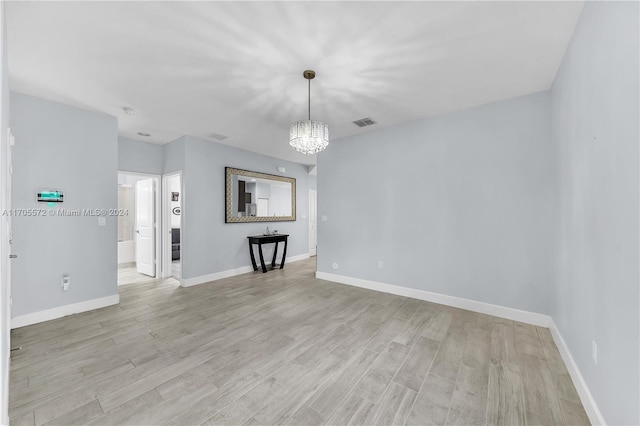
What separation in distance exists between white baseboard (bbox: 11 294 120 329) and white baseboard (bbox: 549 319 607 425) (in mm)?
5007

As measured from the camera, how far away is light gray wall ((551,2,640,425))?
1257mm

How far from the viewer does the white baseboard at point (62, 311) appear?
3045 mm

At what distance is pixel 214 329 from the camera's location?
2926 millimetres

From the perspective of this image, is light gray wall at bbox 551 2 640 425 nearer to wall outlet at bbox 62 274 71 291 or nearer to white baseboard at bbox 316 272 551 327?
white baseboard at bbox 316 272 551 327

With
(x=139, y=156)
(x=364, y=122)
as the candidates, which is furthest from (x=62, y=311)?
(x=364, y=122)

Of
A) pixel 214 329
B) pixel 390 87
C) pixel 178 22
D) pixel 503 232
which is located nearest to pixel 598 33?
pixel 390 87

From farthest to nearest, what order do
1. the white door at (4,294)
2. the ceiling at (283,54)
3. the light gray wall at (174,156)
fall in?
the light gray wall at (174,156) < the ceiling at (283,54) < the white door at (4,294)

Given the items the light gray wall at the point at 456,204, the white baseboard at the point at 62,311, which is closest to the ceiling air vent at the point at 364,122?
the light gray wall at the point at 456,204

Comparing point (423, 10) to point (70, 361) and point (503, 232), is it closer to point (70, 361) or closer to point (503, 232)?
point (503, 232)

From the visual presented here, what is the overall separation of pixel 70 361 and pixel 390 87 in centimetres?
403

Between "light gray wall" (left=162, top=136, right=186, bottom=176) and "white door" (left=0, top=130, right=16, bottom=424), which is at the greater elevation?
"light gray wall" (left=162, top=136, right=186, bottom=176)

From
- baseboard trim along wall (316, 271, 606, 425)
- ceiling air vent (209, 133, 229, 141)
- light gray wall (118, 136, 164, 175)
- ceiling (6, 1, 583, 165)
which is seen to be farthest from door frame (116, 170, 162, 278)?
baseboard trim along wall (316, 271, 606, 425)

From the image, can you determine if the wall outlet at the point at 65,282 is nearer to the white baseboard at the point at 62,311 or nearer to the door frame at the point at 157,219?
the white baseboard at the point at 62,311

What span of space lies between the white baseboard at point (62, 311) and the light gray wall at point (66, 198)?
2.2 inches
